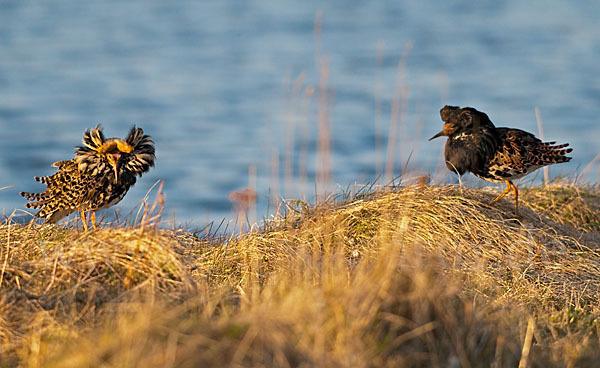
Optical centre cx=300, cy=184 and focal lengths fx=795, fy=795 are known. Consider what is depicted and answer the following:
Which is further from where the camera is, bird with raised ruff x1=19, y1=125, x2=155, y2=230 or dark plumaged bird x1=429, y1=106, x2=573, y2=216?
dark plumaged bird x1=429, y1=106, x2=573, y2=216

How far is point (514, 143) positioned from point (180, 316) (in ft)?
14.5

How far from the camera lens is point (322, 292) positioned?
13.0 feet

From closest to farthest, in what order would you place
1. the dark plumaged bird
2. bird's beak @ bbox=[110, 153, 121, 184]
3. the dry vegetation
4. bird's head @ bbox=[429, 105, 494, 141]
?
the dry vegetation, bird's beak @ bbox=[110, 153, 121, 184], the dark plumaged bird, bird's head @ bbox=[429, 105, 494, 141]

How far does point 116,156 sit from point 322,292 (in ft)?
10.7

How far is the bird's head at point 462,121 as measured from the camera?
7609mm

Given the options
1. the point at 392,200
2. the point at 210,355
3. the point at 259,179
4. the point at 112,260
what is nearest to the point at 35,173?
the point at 259,179

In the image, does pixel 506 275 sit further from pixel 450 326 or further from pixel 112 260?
pixel 112 260

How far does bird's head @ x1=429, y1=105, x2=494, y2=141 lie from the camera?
761 centimetres

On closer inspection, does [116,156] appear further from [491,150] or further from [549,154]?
[549,154]

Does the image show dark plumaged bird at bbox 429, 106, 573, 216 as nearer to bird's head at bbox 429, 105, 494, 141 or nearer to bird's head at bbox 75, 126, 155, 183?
bird's head at bbox 429, 105, 494, 141

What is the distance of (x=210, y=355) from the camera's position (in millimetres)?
3523

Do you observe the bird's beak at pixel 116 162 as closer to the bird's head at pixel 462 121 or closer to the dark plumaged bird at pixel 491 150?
the bird's head at pixel 462 121

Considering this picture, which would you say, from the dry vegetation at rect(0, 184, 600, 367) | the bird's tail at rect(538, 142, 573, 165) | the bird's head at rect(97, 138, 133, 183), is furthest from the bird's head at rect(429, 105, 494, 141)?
the bird's head at rect(97, 138, 133, 183)

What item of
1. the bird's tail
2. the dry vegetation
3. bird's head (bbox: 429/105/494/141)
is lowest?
the dry vegetation
